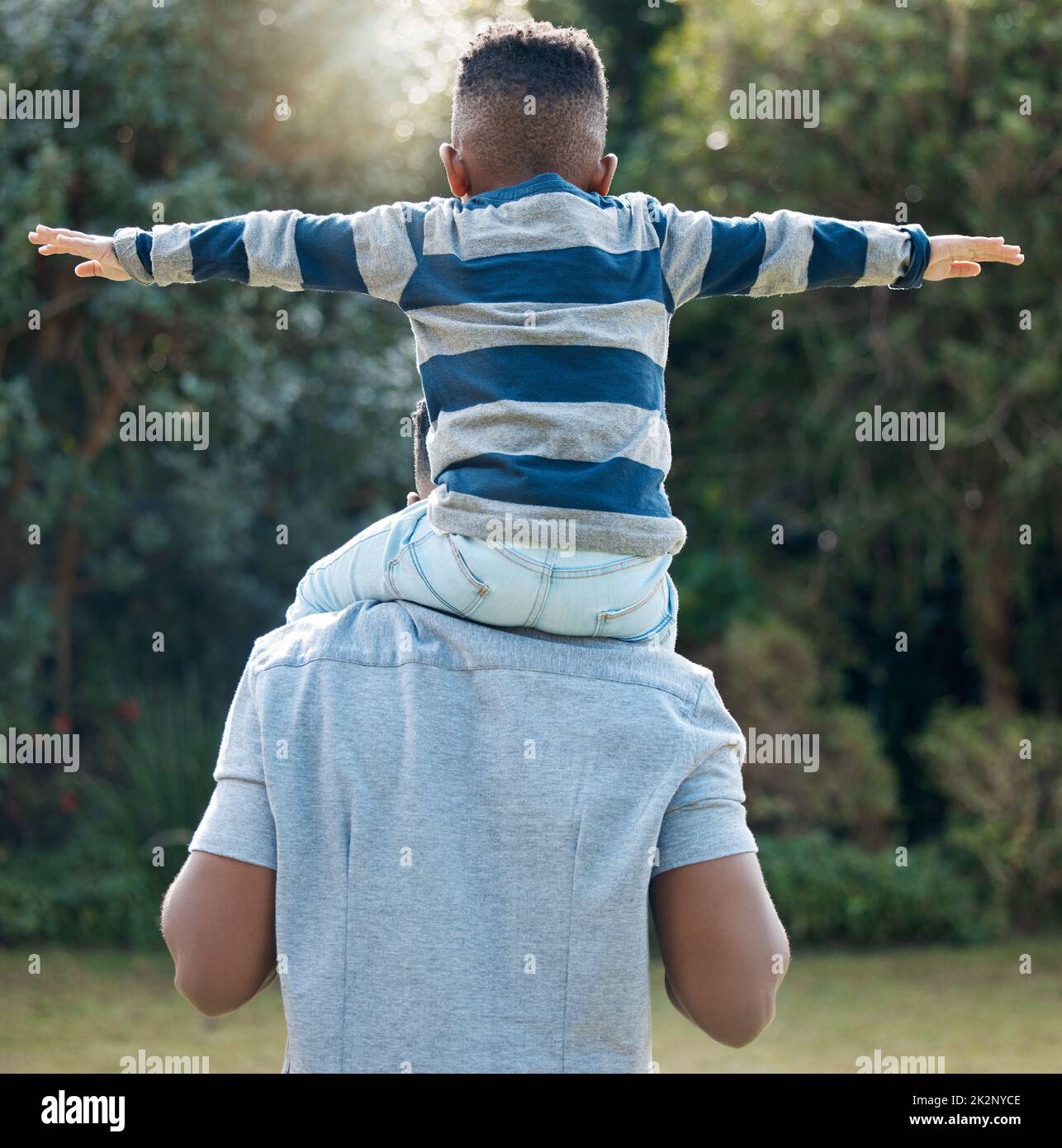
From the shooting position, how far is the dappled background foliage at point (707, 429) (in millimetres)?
→ 7266

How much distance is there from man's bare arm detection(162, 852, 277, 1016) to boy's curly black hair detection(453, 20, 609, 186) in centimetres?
99

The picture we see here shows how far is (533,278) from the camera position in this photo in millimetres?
1820

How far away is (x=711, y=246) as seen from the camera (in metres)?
1.90

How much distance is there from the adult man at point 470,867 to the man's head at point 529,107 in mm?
671

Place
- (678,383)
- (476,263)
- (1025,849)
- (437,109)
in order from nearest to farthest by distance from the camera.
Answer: (476,263), (1025,849), (437,109), (678,383)

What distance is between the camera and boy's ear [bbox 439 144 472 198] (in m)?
1.96

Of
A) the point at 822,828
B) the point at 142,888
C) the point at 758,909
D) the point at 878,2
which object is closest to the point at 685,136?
the point at 878,2

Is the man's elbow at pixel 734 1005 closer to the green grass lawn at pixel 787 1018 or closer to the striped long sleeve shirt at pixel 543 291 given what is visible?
the striped long sleeve shirt at pixel 543 291

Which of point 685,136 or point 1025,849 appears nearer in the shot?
point 1025,849

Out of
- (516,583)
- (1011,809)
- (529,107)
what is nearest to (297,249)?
(529,107)

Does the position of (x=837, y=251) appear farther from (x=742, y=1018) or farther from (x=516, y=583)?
(x=742, y=1018)

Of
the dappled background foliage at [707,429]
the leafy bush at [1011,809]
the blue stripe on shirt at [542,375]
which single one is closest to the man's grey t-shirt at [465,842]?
the blue stripe on shirt at [542,375]

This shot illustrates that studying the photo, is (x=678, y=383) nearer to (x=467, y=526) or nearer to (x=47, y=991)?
(x=47, y=991)

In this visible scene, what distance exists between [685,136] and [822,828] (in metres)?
4.22
